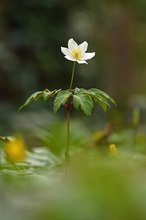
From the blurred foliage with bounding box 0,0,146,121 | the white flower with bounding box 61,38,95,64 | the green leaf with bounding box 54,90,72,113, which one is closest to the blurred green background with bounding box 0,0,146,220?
the blurred foliage with bounding box 0,0,146,121

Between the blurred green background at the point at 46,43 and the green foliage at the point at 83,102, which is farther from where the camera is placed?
the blurred green background at the point at 46,43

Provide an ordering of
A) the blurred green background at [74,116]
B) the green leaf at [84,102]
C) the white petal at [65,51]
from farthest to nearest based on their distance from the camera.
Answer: the white petal at [65,51]
the green leaf at [84,102]
the blurred green background at [74,116]

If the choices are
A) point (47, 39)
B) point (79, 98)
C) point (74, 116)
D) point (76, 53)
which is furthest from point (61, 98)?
point (47, 39)

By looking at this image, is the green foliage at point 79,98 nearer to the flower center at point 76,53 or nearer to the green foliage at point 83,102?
the green foliage at point 83,102

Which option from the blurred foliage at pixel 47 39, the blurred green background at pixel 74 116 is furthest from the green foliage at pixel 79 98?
the blurred foliage at pixel 47 39

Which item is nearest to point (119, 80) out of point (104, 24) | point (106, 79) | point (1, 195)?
point (106, 79)

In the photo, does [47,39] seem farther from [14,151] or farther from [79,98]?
[79,98]

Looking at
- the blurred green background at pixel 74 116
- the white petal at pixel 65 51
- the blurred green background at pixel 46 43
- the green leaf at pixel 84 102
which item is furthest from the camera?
the blurred green background at pixel 46 43

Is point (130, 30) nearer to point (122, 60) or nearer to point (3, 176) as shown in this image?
point (122, 60)
